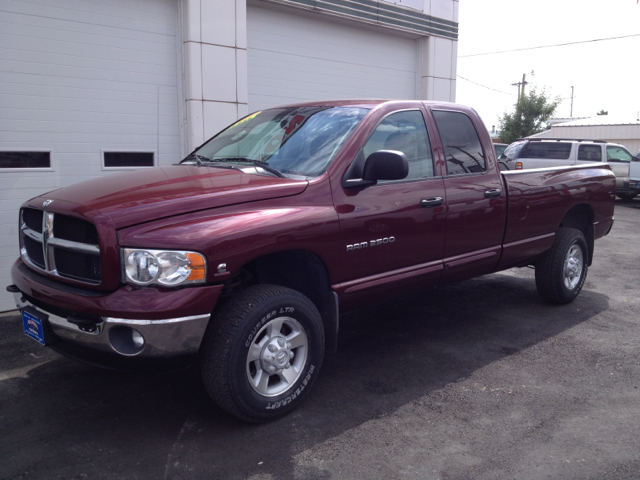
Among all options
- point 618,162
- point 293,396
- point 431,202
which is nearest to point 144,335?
point 293,396

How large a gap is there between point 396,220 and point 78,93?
441 centimetres

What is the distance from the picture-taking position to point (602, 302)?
6422mm

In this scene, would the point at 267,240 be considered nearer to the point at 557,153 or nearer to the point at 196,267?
the point at 196,267

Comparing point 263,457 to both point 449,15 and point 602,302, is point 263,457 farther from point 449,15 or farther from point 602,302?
point 449,15

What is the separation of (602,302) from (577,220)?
3.07ft

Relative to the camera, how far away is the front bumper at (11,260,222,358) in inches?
120

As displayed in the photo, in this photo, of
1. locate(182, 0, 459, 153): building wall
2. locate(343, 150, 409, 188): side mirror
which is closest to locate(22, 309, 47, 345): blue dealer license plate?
locate(343, 150, 409, 188): side mirror

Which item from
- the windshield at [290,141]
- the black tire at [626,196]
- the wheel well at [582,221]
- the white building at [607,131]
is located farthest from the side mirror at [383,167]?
the white building at [607,131]

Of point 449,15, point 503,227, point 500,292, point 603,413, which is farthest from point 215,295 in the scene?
point 449,15

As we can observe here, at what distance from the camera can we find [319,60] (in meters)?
9.30

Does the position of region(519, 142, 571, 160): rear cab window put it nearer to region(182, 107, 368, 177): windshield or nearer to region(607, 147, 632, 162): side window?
region(607, 147, 632, 162): side window

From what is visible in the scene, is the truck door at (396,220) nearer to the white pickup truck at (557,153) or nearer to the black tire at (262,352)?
the black tire at (262,352)

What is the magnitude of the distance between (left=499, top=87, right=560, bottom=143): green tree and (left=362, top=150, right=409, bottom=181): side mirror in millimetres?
38384

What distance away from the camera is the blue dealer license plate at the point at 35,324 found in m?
3.37
